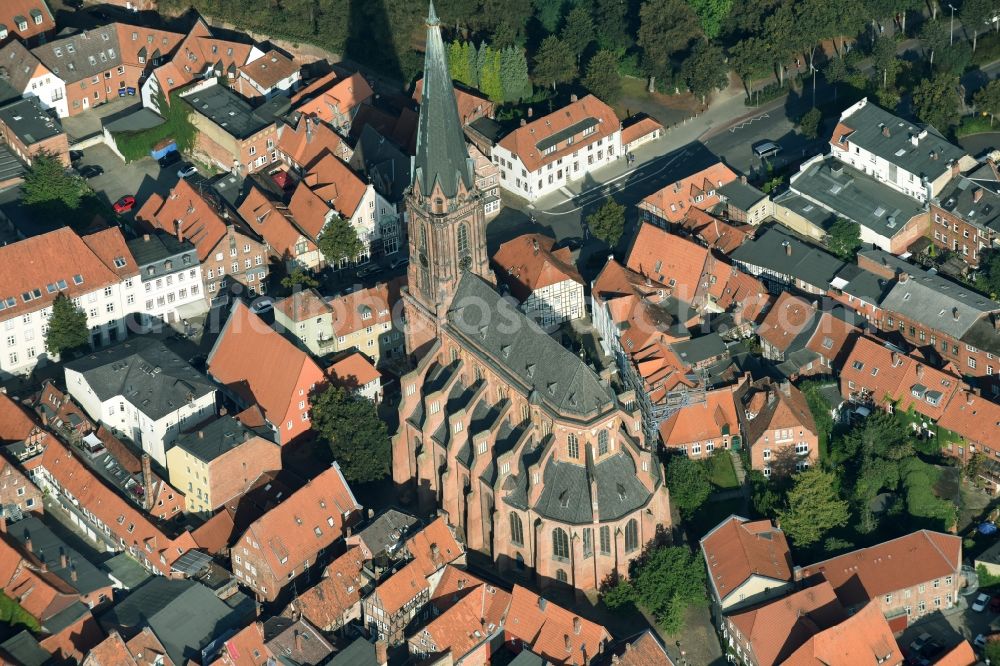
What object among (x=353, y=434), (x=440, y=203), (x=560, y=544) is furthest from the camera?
(x=353, y=434)

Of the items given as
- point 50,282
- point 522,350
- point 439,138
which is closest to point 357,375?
point 522,350

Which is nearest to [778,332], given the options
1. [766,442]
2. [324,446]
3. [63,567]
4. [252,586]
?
[766,442]

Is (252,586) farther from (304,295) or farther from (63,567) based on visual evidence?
(304,295)

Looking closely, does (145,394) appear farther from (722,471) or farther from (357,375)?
(722,471)

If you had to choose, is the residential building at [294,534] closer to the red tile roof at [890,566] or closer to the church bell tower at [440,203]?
the church bell tower at [440,203]

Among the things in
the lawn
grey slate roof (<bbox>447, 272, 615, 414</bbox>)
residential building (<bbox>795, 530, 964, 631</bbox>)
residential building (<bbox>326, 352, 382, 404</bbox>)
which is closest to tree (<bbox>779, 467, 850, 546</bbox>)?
residential building (<bbox>795, 530, 964, 631</bbox>)

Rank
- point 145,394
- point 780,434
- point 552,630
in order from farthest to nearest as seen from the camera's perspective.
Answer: point 145,394
point 780,434
point 552,630

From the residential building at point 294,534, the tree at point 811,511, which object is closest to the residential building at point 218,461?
the residential building at point 294,534
